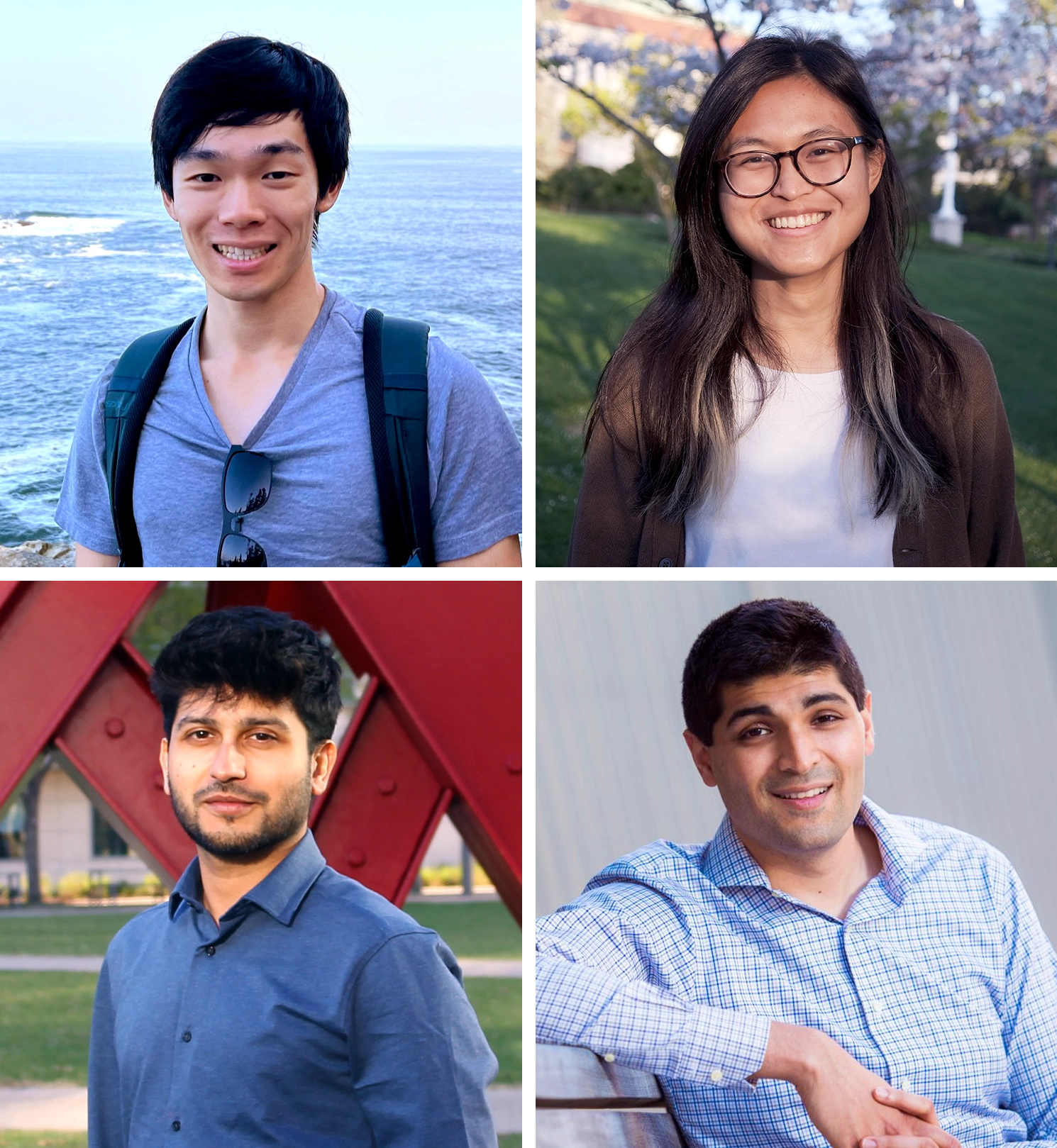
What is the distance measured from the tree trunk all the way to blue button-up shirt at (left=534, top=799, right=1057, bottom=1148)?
852 millimetres

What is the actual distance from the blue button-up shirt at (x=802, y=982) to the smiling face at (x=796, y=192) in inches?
39.0

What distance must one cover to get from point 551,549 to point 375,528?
38 centimetres

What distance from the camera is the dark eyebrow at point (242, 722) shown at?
2.22 m

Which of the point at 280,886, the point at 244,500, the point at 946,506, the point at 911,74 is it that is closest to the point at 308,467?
the point at 244,500

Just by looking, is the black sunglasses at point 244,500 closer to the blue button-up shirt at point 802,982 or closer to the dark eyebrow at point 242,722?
the dark eyebrow at point 242,722

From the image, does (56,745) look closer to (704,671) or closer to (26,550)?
(26,550)

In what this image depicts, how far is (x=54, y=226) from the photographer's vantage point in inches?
101

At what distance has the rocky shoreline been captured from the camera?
8.14 feet

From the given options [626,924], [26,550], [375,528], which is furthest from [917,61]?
[26,550]

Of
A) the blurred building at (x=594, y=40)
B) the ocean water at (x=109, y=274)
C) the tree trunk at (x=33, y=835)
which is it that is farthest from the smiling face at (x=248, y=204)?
the tree trunk at (x=33, y=835)

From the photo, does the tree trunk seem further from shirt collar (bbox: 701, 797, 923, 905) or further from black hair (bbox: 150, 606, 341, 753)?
shirt collar (bbox: 701, 797, 923, 905)

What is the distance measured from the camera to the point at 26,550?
98.3 inches

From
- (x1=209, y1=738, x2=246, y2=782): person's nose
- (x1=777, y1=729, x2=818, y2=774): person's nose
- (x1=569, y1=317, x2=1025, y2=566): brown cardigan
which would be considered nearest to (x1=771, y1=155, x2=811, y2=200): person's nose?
(x1=569, y1=317, x2=1025, y2=566): brown cardigan

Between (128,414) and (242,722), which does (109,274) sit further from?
(242,722)
